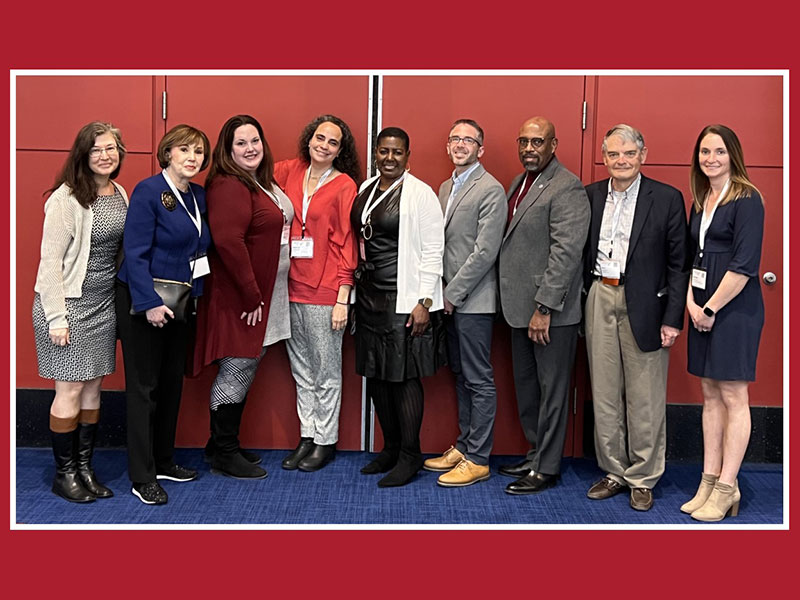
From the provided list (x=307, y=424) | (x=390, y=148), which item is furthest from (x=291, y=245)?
(x=307, y=424)

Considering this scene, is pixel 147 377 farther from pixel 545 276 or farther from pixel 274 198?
pixel 545 276

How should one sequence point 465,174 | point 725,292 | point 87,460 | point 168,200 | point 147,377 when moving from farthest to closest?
1. point 465,174
2. point 87,460
3. point 147,377
4. point 168,200
5. point 725,292

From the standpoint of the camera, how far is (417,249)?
13.1 feet

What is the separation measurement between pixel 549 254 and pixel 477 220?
0.41 meters

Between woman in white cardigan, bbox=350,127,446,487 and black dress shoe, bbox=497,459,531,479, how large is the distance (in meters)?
0.52

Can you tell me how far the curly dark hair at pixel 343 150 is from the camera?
14.1 ft

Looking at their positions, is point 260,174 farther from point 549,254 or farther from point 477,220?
point 549,254

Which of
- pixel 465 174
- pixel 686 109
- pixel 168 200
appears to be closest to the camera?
pixel 168 200

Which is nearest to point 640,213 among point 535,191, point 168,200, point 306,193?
point 535,191

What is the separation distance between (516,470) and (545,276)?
44.1 inches

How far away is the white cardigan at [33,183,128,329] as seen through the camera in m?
3.59

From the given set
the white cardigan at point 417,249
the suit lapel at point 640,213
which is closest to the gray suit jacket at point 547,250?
the suit lapel at point 640,213

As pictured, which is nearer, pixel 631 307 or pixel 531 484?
pixel 631 307

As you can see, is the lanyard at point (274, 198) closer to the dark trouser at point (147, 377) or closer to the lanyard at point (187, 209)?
the lanyard at point (187, 209)
